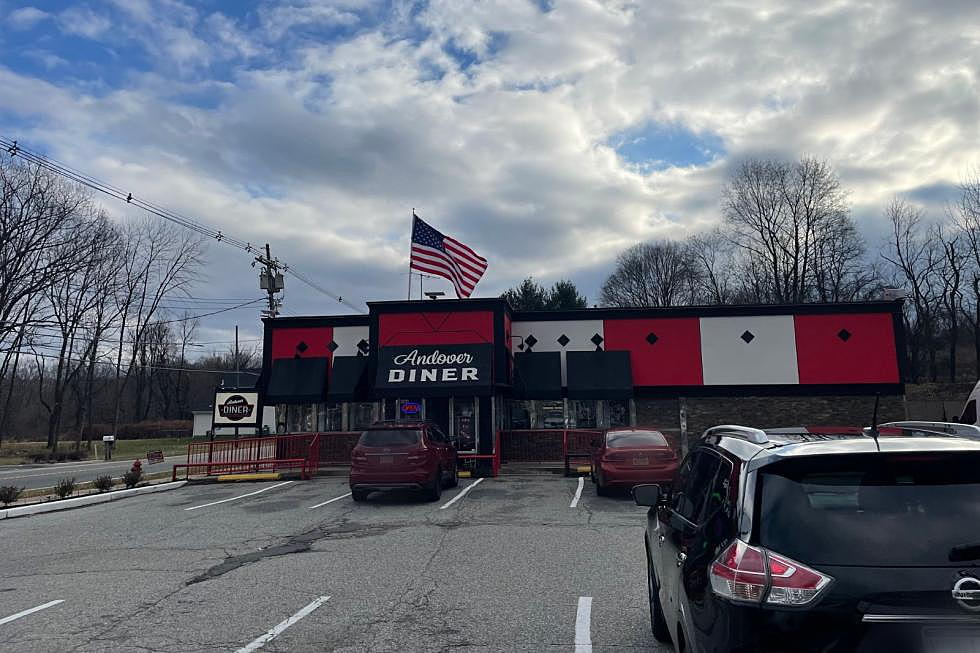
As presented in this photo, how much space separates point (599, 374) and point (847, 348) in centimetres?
927

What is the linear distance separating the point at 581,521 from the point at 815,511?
31.2 ft

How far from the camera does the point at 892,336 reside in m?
24.4

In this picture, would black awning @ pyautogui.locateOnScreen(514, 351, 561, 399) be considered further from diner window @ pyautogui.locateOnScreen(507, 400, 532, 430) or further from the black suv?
the black suv

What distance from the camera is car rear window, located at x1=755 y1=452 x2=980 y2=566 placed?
108 inches

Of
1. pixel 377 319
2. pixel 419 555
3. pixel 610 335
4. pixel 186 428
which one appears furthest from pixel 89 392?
pixel 419 555

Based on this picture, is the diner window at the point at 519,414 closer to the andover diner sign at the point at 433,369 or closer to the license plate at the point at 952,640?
the andover diner sign at the point at 433,369

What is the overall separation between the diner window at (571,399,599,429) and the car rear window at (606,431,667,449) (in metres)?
9.19

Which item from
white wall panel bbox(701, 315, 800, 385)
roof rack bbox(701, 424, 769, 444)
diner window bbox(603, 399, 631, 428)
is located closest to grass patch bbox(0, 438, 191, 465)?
diner window bbox(603, 399, 631, 428)

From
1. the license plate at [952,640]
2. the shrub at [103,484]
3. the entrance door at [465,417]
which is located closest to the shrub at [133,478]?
the shrub at [103,484]

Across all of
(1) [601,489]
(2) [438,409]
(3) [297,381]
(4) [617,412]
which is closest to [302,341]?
(3) [297,381]

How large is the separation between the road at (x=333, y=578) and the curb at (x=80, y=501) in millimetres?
1059

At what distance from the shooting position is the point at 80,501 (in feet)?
53.5

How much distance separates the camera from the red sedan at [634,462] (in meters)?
14.2

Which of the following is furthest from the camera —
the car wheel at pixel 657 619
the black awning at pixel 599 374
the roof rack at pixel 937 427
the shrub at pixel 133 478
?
the black awning at pixel 599 374
